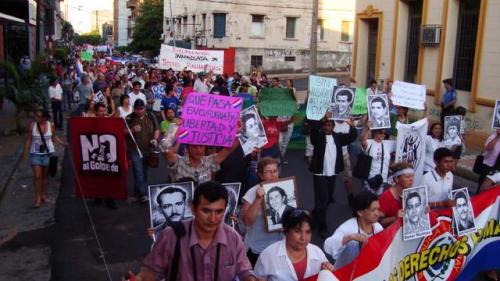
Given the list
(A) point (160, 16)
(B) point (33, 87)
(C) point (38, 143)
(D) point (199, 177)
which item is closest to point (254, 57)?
(A) point (160, 16)

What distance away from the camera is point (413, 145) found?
7738mm

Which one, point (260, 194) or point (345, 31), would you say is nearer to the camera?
point (260, 194)

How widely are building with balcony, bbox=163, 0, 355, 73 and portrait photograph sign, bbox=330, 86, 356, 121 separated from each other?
34.5 metres

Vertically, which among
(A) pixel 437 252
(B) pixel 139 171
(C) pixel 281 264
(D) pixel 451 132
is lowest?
(B) pixel 139 171

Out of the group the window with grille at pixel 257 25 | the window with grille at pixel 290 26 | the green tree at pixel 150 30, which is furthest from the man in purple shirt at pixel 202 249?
the green tree at pixel 150 30

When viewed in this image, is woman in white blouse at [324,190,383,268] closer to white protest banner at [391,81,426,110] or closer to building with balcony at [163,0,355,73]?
white protest banner at [391,81,426,110]

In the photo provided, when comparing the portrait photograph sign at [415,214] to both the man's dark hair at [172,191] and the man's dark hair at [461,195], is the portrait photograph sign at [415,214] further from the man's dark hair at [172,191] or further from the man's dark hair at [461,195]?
the man's dark hair at [172,191]

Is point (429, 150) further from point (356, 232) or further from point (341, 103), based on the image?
point (356, 232)

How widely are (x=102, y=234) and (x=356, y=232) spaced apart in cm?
423

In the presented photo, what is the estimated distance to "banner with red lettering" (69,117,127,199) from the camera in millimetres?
8250

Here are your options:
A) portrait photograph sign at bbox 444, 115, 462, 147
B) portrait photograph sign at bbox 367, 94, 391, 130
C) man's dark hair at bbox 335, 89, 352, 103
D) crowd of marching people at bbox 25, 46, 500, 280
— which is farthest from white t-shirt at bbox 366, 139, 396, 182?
portrait photograph sign at bbox 444, 115, 462, 147

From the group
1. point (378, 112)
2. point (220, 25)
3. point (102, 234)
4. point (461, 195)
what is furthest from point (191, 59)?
point (220, 25)

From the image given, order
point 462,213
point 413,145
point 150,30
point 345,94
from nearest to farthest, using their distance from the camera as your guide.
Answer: point 462,213 → point 413,145 → point 345,94 → point 150,30

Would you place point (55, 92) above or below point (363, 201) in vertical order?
below
